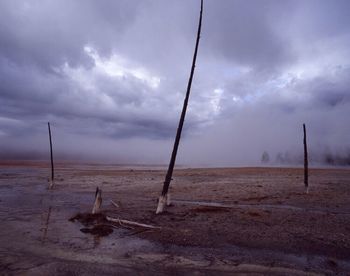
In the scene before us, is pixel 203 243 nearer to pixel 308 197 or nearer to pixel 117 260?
pixel 117 260

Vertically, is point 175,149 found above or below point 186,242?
above

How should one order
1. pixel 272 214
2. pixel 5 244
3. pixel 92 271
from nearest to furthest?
1. pixel 92 271
2. pixel 5 244
3. pixel 272 214

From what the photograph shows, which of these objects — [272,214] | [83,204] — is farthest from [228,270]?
[83,204]

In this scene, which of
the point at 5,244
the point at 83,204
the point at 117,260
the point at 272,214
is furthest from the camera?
the point at 83,204

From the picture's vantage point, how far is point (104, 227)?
13273mm

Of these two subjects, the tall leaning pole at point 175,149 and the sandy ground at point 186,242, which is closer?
the sandy ground at point 186,242

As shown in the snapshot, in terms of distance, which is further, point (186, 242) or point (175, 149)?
point (175, 149)

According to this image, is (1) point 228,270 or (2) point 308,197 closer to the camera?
(1) point 228,270

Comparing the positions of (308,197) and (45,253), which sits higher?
(308,197)

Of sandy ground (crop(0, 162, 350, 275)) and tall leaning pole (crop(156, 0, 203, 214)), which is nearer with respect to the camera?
sandy ground (crop(0, 162, 350, 275))

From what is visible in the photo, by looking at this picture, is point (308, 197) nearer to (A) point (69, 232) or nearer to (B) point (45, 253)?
(A) point (69, 232)

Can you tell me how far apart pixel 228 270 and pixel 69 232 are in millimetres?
7459

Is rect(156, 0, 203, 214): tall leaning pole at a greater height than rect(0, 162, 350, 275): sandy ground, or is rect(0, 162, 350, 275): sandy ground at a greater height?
rect(156, 0, 203, 214): tall leaning pole

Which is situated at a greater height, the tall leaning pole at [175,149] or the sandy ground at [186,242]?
the tall leaning pole at [175,149]
